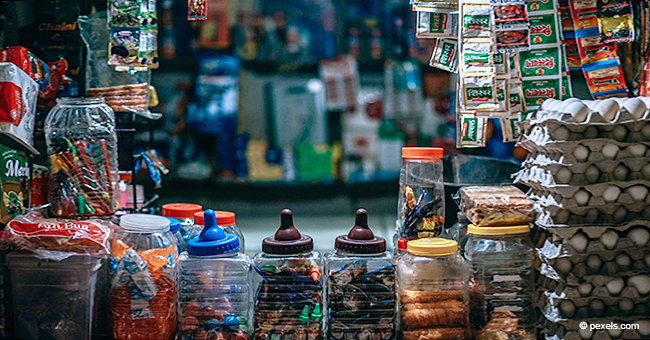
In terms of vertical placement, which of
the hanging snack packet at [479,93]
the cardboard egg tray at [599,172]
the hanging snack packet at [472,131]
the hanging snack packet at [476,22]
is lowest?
the cardboard egg tray at [599,172]

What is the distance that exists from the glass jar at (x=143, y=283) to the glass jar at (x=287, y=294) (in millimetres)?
256

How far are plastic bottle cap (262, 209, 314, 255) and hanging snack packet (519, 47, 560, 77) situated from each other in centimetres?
95

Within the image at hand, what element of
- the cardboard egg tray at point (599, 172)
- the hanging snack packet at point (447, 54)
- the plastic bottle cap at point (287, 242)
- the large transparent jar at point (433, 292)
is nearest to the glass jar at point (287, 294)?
the plastic bottle cap at point (287, 242)

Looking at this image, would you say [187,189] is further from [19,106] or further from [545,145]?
[545,145]

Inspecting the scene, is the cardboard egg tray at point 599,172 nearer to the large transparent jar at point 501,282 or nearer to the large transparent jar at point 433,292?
the large transparent jar at point 501,282

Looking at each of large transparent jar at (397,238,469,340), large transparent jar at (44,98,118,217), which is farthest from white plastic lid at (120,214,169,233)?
large transparent jar at (397,238,469,340)

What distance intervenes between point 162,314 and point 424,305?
0.72m

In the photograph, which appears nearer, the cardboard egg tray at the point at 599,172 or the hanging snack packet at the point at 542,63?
the cardboard egg tray at the point at 599,172

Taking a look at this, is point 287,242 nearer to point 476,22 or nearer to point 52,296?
point 52,296

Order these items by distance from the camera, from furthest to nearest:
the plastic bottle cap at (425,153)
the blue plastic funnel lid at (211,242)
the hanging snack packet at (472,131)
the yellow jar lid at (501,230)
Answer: the hanging snack packet at (472,131) → the plastic bottle cap at (425,153) → the yellow jar lid at (501,230) → the blue plastic funnel lid at (211,242)

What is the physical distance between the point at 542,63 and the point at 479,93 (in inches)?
11.2

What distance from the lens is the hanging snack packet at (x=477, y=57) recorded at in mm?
1823

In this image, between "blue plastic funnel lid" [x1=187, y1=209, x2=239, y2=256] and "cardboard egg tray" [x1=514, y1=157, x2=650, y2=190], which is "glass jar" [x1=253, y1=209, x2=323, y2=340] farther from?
"cardboard egg tray" [x1=514, y1=157, x2=650, y2=190]

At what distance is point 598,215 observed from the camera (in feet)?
5.16
